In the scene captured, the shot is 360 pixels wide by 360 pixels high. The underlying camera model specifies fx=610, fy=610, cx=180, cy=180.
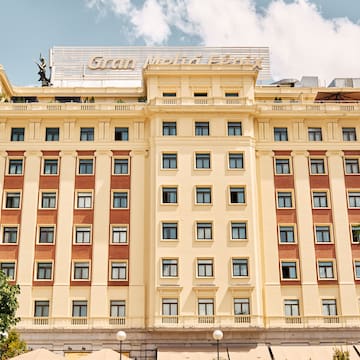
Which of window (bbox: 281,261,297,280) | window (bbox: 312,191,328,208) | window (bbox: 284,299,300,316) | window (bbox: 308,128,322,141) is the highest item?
window (bbox: 308,128,322,141)

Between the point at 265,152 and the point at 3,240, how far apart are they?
1945cm

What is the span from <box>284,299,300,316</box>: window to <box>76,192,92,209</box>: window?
1502 cm

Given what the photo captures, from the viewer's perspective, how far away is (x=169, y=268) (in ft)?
133

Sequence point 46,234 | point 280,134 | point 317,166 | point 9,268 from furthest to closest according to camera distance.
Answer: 1. point 280,134
2. point 317,166
3. point 46,234
4. point 9,268

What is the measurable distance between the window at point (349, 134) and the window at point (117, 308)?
65.7 ft

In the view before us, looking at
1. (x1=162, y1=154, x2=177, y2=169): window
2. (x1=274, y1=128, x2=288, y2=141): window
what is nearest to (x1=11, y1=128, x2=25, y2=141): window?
(x1=162, y1=154, x2=177, y2=169): window

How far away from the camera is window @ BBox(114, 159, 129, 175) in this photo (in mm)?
43656

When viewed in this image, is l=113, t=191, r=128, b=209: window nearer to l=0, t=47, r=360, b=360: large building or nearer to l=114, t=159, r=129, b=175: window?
l=0, t=47, r=360, b=360: large building

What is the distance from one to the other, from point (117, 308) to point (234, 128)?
15.1m

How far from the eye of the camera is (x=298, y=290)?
40.9 m

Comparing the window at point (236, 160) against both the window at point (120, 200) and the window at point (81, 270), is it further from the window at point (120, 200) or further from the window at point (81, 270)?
the window at point (81, 270)

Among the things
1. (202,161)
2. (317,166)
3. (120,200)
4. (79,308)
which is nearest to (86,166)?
(120,200)

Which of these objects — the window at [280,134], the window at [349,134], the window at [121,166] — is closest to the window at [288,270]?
the window at [280,134]

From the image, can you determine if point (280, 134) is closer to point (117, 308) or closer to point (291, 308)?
point (291, 308)
